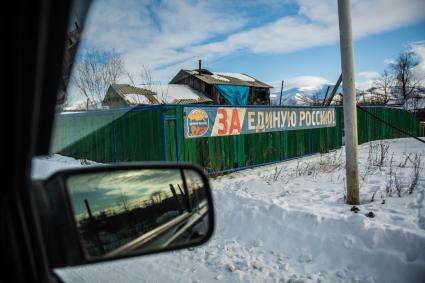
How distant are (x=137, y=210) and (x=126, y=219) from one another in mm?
148

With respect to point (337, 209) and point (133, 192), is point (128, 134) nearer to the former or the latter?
point (337, 209)

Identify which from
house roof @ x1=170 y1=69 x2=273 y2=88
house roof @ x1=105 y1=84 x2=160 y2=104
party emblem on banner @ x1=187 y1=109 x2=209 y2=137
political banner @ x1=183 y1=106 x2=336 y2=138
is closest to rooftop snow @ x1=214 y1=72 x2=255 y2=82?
house roof @ x1=170 y1=69 x2=273 y2=88

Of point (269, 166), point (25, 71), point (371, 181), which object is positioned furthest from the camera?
point (269, 166)

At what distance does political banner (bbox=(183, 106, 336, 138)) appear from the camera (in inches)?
326

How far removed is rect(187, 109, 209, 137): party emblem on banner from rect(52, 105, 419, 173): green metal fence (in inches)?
7.7

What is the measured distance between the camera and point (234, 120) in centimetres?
909

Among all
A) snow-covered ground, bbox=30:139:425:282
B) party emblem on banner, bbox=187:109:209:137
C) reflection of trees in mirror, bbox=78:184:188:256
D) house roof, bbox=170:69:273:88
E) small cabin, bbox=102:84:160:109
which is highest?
house roof, bbox=170:69:273:88

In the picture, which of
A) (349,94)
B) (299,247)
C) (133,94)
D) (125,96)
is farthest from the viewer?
(133,94)

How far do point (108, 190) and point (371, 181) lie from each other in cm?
643

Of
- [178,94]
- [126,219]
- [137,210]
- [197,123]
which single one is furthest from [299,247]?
[178,94]

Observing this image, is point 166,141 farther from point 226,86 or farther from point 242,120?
point 226,86

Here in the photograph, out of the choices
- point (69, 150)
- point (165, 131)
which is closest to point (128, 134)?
point (165, 131)

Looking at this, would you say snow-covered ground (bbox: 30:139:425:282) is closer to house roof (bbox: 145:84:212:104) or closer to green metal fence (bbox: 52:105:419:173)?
green metal fence (bbox: 52:105:419:173)

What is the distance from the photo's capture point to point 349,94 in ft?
16.6
